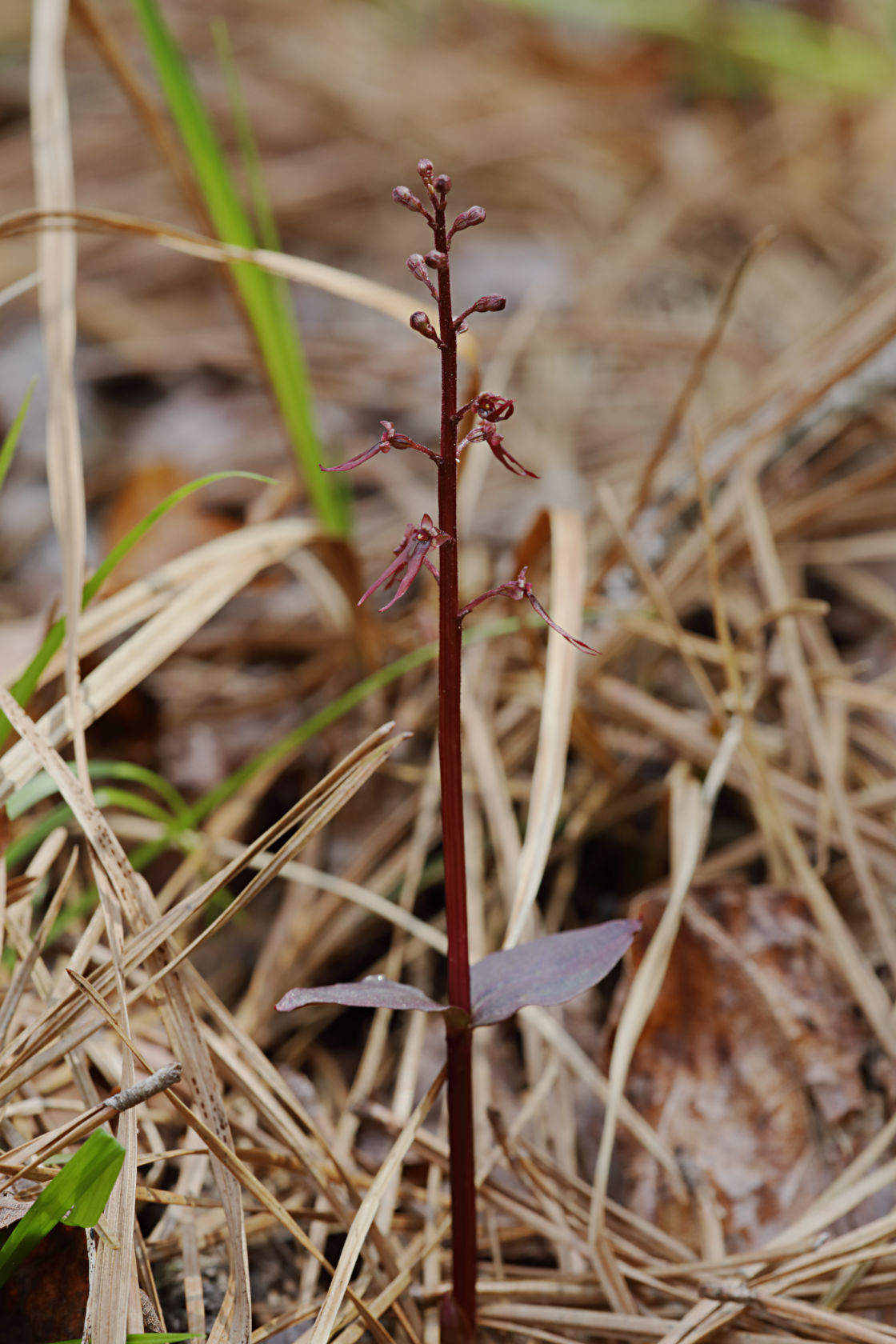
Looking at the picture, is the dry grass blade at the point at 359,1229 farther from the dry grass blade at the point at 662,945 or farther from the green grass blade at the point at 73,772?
the green grass blade at the point at 73,772

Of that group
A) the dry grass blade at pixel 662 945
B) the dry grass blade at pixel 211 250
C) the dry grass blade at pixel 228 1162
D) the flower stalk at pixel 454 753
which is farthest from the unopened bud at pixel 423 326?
the dry grass blade at pixel 662 945

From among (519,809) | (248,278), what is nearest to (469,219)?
(248,278)

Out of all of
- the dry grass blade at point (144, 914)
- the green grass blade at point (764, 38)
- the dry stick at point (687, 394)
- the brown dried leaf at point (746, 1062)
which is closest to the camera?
the dry grass blade at point (144, 914)

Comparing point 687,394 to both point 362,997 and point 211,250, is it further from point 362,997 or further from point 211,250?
point 362,997

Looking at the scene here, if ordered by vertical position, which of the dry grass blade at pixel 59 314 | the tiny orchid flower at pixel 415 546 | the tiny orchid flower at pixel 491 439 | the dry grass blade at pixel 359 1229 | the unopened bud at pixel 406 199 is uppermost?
the dry grass blade at pixel 59 314

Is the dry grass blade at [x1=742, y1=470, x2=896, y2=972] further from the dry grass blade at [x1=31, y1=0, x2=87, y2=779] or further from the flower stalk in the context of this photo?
the dry grass blade at [x1=31, y1=0, x2=87, y2=779]

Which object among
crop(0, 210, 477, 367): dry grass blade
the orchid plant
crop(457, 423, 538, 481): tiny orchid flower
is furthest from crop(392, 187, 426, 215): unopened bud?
crop(0, 210, 477, 367): dry grass blade

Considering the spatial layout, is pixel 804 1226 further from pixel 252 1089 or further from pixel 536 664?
pixel 536 664

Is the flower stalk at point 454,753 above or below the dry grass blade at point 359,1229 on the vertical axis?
above
